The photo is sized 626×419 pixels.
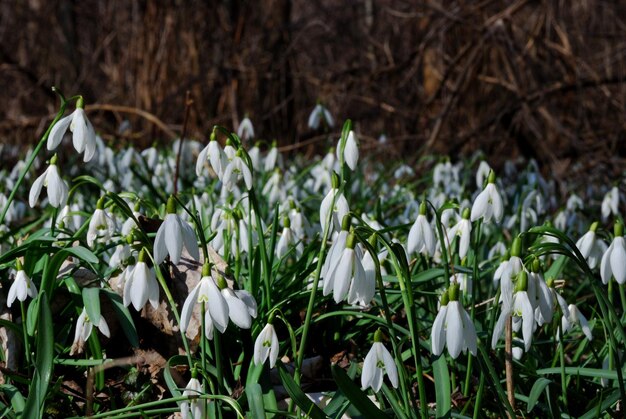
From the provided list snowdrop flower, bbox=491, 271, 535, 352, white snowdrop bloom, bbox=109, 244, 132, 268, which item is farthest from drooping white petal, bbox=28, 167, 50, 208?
snowdrop flower, bbox=491, 271, 535, 352

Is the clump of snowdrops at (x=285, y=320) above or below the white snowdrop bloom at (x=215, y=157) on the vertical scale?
below

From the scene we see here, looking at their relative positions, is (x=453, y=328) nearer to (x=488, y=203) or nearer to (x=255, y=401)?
(x=255, y=401)

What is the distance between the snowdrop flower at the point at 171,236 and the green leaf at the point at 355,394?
15.3 inches

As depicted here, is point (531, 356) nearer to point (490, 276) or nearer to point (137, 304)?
point (490, 276)

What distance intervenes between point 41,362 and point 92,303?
0.22 metres

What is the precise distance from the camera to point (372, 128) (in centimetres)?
976

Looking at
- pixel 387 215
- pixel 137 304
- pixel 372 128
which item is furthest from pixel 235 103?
pixel 137 304

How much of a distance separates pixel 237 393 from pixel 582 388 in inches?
Result: 39.5

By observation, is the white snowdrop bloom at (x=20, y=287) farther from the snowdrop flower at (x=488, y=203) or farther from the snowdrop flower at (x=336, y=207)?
the snowdrop flower at (x=488, y=203)

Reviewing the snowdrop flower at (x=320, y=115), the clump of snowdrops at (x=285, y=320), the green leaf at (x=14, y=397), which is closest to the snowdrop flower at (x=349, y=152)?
the clump of snowdrops at (x=285, y=320)

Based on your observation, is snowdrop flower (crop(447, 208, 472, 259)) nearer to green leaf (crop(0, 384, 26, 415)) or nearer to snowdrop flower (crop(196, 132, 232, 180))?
snowdrop flower (crop(196, 132, 232, 180))

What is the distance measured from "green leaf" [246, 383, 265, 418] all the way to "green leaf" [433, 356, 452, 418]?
1.28ft

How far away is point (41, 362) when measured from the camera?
5.79 ft

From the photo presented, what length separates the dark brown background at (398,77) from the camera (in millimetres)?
6078
